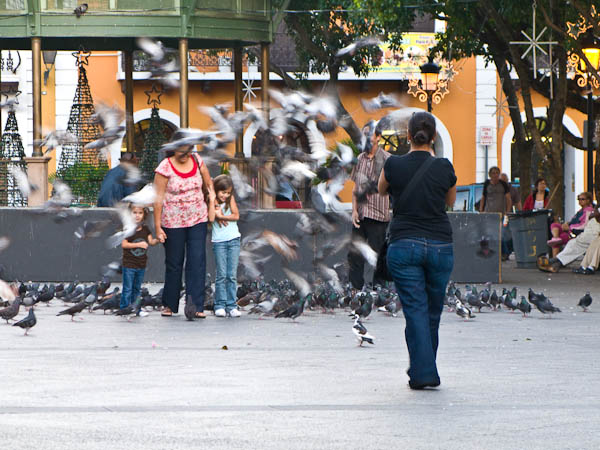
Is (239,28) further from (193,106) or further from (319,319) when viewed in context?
(193,106)

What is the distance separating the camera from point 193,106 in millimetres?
36062

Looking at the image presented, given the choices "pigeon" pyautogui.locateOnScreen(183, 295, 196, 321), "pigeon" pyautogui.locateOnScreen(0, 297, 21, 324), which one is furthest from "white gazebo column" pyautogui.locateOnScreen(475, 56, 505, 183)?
"pigeon" pyautogui.locateOnScreen(0, 297, 21, 324)

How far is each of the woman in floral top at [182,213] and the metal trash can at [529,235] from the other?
950 cm

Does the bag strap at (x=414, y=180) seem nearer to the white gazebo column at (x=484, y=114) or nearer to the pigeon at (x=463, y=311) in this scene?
the pigeon at (x=463, y=311)

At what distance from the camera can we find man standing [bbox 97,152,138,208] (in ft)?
46.7

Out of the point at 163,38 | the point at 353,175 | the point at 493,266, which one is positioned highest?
the point at 163,38

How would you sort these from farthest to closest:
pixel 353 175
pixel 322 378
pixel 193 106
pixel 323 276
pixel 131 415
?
1. pixel 193 106
2. pixel 323 276
3. pixel 353 175
4. pixel 322 378
5. pixel 131 415

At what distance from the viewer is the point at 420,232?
7.65 m

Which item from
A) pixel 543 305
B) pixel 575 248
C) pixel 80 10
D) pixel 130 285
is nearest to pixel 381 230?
pixel 543 305

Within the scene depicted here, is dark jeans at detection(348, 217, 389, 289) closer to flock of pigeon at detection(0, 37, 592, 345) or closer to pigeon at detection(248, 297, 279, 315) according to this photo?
flock of pigeon at detection(0, 37, 592, 345)

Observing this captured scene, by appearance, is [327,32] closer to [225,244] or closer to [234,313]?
[225,244]

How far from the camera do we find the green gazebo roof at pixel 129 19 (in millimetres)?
16828

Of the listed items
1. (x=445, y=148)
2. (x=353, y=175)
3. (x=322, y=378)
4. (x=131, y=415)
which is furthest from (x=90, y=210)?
(x=445, y=148)

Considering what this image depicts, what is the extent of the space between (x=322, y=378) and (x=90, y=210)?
358 inches
